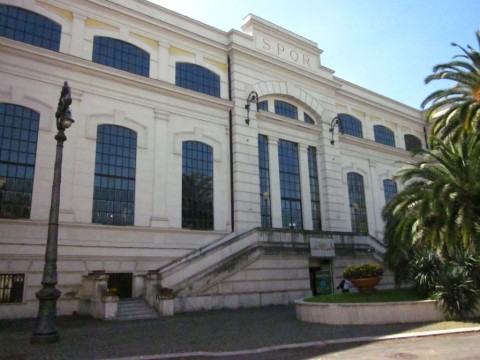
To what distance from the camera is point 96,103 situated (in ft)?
68.1

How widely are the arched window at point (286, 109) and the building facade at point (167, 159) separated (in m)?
0.10

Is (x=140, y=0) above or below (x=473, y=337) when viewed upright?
above

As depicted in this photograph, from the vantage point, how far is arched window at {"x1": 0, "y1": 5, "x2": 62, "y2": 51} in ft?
62.4

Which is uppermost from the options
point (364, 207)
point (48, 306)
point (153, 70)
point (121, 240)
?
point (153, 70)

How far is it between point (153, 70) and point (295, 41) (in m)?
11.9

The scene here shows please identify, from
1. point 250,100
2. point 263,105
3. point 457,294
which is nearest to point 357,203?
point 263,105

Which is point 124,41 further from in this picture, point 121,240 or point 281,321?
point 281,321

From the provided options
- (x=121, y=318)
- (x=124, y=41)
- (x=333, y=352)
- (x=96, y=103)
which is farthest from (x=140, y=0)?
(x=333, y=352)

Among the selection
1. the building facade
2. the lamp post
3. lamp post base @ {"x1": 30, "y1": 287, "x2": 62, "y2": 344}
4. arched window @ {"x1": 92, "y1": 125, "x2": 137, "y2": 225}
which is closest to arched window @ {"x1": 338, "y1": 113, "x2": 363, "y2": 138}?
the building facade

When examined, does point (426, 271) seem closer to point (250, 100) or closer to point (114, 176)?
point (114, 176)

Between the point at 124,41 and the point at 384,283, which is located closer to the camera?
the point at 124,41

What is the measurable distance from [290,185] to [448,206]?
13043 millimetres

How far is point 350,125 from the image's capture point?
33281 mm

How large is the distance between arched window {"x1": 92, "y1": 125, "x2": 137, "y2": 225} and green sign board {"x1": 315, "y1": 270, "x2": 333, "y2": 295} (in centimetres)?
1096
